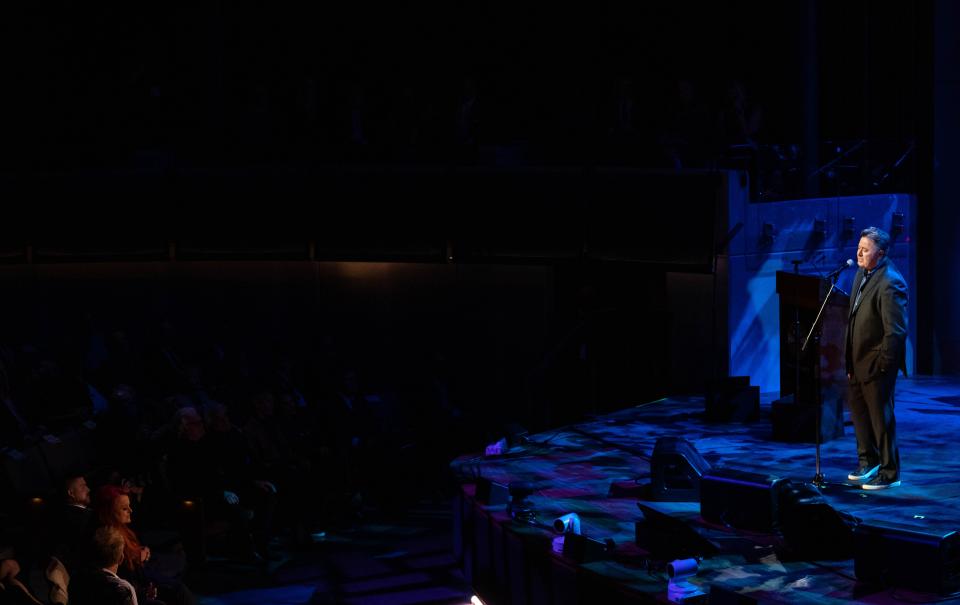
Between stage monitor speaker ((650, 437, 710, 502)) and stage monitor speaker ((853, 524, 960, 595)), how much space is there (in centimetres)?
141

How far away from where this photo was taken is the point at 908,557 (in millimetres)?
4938

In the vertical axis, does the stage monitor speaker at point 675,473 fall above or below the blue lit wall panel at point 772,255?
Answer: below

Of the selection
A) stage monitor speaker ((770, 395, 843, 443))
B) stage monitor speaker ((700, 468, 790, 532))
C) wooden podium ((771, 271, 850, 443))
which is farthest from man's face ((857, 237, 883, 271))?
stage monitor speaker ((770, 395, 843, 443))

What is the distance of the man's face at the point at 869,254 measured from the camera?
20.9ft

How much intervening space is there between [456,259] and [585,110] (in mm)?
2582

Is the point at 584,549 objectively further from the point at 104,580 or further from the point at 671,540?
the point at 104,580

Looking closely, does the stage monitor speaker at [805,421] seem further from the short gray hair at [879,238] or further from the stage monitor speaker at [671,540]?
the stage monitor speaker at [671,540]

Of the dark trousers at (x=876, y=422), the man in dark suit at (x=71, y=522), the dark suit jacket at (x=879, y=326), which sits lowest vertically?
the man in dark suit at (x=71, y=522)

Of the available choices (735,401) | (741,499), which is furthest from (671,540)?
(735,401)

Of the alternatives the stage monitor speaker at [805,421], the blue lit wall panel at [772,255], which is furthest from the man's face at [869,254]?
the blue lit wall panel at [772,255]

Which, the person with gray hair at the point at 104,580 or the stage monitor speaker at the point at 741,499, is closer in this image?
the person with gray hair at the point at 104,580

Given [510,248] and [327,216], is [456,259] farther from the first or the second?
[327,216]

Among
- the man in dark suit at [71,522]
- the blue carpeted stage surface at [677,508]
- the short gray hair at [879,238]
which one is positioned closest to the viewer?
the blue carpeted stage surface at [677,508]

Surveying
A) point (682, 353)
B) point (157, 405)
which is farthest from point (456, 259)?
point (157, 405)
